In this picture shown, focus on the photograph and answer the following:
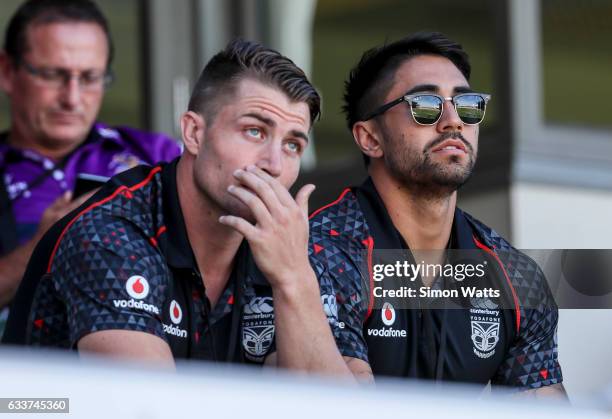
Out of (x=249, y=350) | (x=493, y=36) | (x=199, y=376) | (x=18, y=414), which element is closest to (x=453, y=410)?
(x=199, y=376)

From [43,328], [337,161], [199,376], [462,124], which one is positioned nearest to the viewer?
[199,376]

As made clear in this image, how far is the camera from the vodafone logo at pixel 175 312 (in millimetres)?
2963

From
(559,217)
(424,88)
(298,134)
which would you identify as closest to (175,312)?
(298,134)

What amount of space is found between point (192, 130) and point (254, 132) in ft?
0.65

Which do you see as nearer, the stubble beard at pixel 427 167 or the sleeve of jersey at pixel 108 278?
the sleeve of jersey at pixel 108 278

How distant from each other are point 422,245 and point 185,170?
26.1 inches

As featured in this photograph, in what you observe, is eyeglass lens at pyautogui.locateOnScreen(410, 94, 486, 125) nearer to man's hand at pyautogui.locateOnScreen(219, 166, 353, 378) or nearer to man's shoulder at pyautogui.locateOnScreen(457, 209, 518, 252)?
man's shoulder at pyautogui.locateOnScreen(457, 209, 518, 252)

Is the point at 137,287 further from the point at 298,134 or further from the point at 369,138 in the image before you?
the point at 369,138

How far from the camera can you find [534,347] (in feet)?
10.8

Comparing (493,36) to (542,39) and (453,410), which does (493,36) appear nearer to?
(542,39)

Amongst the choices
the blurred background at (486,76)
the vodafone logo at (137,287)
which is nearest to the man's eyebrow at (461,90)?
the vodafone logo at (137,287)

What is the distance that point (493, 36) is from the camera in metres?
5.57

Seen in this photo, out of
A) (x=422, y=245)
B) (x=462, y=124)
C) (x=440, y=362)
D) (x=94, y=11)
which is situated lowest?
(x=440, y=362)

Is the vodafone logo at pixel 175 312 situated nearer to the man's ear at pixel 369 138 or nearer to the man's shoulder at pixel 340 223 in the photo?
the man's shoulder at pixel 340 223
